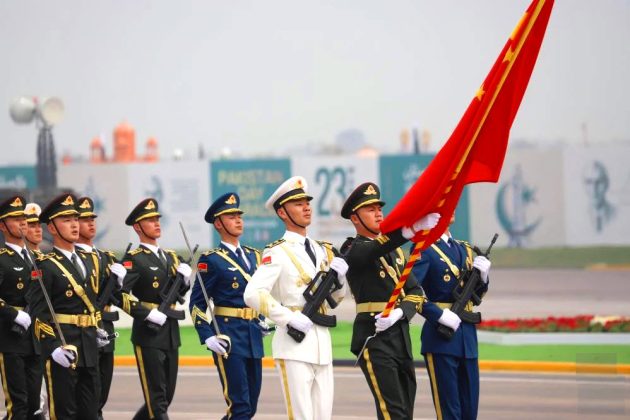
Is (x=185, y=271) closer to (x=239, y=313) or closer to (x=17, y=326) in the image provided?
(x=239, y=313)

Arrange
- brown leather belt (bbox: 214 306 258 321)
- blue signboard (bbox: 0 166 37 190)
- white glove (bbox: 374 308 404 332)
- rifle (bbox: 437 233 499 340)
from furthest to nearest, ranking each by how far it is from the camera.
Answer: blue signboard (bbox: 0 166 37 190) → brown leather belt (bbox: 214 306 258 321) → rifle (bbox: 437 233 499 340) → white glove (bbox: 374 308 404 332)

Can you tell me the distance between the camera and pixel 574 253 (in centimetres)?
4300

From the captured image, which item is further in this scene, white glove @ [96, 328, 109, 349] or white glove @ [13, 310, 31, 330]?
white glove @ [13, 310, 31, 330]

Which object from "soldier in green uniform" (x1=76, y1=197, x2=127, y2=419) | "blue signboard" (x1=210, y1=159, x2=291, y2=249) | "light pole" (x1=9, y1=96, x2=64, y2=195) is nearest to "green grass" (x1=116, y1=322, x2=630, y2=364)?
"soldier in green uniform" (x1=76, y1=197, x2=127, y2=419)

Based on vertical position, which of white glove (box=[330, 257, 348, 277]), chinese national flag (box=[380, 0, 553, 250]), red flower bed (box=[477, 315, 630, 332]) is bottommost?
red flower bed (box=[477, 315, 630, 332])

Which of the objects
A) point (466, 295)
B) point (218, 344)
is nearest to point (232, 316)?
point (218, 344)

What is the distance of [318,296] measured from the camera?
8.98 meters

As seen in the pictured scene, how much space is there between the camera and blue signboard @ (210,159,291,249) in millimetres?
45444

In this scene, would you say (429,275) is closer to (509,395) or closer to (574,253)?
(509,395)

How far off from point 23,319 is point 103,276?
81 centimetres

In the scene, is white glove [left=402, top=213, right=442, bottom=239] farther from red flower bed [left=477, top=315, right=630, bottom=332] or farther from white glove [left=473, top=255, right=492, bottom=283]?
red flower bed [left=477, top=315, right=630, bottom=332]

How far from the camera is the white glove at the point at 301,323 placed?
29.1 ft

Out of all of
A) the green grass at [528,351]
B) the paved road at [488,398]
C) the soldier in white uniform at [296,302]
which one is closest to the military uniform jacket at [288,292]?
the soldier in white uniform at [296,302]

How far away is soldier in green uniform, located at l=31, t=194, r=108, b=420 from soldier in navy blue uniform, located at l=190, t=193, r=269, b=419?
92 cm
